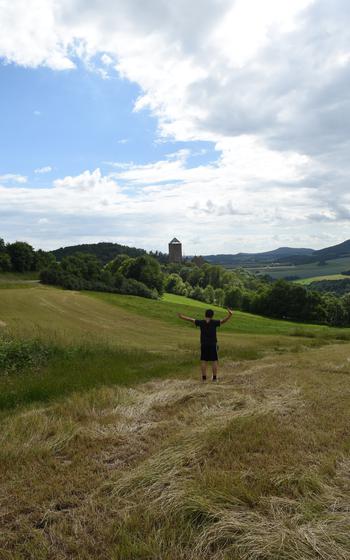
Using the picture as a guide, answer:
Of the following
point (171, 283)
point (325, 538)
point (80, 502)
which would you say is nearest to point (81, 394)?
point (80, 502)

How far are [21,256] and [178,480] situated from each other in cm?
8257

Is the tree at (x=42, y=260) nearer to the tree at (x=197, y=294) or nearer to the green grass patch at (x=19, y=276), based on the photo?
the green grass patch at (x=19, y=276)

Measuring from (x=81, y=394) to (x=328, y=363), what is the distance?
29.5 ft

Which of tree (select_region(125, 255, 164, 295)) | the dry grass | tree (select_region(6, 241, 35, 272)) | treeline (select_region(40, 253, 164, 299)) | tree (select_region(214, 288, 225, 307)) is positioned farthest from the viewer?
tree (select_region(214, 288, 225, 307))

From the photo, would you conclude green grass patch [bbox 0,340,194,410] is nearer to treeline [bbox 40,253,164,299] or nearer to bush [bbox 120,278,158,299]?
treeline [bbox 40,253,164,299]

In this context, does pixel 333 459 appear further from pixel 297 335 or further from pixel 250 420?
pixel 297 335

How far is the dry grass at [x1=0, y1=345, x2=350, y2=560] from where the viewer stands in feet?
12.1

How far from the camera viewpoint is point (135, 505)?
432 cm

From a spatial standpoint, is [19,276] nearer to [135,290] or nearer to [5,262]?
[5,262]

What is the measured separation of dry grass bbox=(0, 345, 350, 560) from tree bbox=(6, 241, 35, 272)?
7828 centimetres

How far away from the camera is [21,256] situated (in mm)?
80812

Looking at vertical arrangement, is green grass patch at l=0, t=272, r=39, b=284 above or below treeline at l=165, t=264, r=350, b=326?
above

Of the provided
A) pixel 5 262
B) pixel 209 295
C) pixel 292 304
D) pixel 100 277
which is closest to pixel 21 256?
pixel 5 262

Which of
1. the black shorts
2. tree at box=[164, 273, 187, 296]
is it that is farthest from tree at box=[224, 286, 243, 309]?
the black shorts
